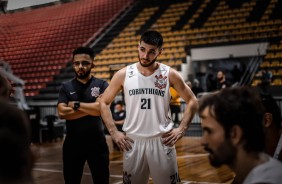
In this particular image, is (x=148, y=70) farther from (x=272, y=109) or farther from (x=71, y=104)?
(x=272, y=109)

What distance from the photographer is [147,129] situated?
3.18 metres

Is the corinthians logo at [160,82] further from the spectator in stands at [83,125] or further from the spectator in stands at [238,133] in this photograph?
the spectator in stands at [238,133]

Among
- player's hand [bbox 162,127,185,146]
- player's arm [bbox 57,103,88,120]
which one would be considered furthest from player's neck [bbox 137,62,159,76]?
player's arm [bbox 57,103,88,120]

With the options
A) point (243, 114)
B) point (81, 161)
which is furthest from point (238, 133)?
point (81, 161)

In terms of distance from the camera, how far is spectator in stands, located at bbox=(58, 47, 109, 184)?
3.50 m

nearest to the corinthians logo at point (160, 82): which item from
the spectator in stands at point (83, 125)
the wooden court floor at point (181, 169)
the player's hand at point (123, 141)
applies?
the player's hand at point (123, 141)

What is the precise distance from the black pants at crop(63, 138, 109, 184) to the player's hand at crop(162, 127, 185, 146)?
680 mm

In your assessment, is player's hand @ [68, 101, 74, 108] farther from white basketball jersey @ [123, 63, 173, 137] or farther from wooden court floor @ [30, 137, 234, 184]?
wooden court floor @ [30, 137, 234, 184]

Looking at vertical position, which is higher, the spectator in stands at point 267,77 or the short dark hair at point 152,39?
the short dark hair at point 152,39

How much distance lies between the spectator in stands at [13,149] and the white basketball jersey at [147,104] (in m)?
2.13

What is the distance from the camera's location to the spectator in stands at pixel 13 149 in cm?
101

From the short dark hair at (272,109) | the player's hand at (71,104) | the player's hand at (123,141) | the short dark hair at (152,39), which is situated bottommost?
the player's hand at (123,141)

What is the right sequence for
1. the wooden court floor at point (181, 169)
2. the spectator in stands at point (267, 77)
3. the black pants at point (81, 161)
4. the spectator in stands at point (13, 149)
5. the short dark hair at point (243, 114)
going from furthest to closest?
1. the spectator in stands at point (267, 77)
2. the wooden court floor at point (181, 169)
3. the black pants at point (81, 161)
4. the short dark hair at point (243, 114)
5. the spectator in stands at point (13, 149)

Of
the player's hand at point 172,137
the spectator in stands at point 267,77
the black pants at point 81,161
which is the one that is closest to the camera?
the player's hand at point 172,137
